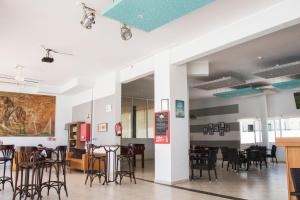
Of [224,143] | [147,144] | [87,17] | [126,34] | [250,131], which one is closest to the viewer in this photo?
[87,17]

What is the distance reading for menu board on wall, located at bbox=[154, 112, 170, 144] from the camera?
6.51m

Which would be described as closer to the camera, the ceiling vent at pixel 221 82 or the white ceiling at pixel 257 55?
the white ceiling at pixel 257 55

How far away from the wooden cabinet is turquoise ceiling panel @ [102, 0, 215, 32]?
737 centimetres

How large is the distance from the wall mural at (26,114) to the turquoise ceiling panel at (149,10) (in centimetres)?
865

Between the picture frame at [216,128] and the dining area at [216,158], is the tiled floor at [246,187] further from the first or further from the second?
the picture frame at [216,128]

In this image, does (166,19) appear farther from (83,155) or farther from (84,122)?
(84,122)

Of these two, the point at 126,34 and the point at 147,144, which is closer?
the point at 126,34

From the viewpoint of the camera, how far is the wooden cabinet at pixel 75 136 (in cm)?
1070

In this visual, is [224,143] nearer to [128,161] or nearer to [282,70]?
[282,70]

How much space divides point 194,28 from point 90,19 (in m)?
2.23

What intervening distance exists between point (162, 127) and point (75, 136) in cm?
Answer: 592

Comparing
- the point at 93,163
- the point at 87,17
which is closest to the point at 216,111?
the point at 93,163

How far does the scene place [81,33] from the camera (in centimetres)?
575

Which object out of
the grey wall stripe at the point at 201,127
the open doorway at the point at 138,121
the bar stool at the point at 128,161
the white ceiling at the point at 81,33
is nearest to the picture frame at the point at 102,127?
the bar stool at the point at 128,161
